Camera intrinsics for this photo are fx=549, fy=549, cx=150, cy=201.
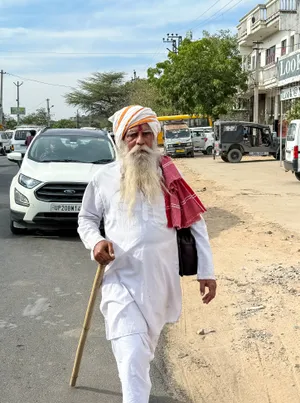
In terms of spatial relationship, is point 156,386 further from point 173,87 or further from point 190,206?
point 173,87

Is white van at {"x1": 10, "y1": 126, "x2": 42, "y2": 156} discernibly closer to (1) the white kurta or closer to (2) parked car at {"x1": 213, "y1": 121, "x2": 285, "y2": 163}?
(2) parked car at {"x1": 213, "y1": 121, "x2": 285, "y2": 163}

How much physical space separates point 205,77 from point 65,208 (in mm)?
32618

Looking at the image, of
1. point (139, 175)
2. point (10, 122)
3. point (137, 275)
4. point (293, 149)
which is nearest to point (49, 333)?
point (137, 275)

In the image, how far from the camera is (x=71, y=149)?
365 inches

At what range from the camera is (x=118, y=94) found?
253 feet

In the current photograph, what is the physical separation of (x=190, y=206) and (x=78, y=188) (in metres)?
5.42

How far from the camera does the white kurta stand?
2.78 m

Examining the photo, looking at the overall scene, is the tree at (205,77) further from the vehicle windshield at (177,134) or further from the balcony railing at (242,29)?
the vehicle windshield at (177,134)

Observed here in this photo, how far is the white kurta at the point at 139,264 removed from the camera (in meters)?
2.78

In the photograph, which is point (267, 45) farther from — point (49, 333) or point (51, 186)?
point (49, 333)

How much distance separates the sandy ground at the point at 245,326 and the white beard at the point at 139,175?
145 centimetres

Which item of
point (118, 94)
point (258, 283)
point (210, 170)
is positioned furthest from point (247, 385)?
point (118, 94)

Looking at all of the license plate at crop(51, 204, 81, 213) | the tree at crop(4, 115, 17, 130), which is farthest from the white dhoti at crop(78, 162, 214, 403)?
the tree at crop(4, 115, 17, 130)

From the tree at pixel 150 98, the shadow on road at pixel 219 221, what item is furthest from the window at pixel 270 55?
the shadow on road at pixel 219 221
